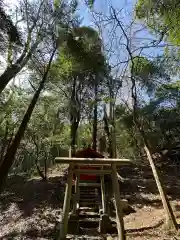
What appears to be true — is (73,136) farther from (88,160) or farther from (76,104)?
(88,160)

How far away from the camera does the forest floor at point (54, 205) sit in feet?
27.7

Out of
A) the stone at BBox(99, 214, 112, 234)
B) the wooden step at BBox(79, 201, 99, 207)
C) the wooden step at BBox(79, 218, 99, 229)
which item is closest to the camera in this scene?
the stone at BBox(99, 214, 112, 234)

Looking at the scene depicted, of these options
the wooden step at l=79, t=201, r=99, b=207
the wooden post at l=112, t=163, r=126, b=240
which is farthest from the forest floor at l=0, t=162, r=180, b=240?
the wooden step at l=79, t=201, r=99, b=207

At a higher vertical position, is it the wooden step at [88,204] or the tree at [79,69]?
the tree at [79,69]

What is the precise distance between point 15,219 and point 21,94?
7.11 m

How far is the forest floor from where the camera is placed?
8.45m

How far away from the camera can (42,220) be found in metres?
9.96

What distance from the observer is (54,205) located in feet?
38.7

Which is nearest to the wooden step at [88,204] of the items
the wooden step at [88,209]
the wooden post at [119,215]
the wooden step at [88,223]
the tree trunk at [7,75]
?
the wooden step at [88,209]

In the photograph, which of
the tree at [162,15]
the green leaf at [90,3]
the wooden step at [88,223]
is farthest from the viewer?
the wooden step at [88,223]

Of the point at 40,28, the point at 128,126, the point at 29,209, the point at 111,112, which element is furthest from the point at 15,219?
the point at 128,126

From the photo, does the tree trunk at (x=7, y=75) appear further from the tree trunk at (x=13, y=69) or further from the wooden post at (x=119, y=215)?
the wooden post at (x=119, y=215)

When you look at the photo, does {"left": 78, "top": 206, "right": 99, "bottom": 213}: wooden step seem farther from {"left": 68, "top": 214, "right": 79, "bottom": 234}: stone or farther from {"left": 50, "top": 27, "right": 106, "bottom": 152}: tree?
{"left": 50, "top": 27, "right": 106, "bottom": 152}: tree

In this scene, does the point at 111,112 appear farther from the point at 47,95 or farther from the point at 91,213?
the point at 91,213
